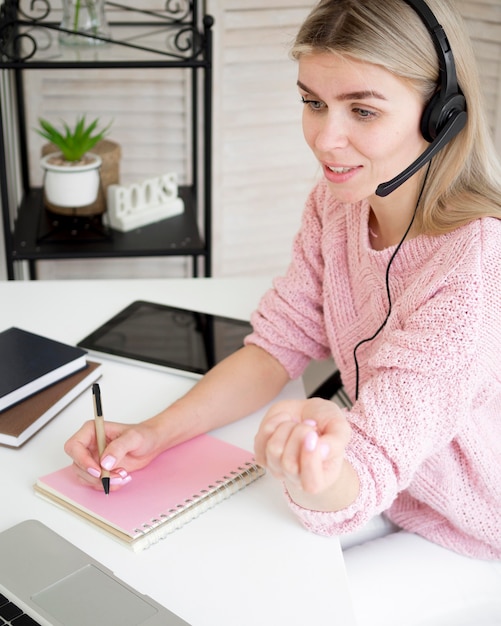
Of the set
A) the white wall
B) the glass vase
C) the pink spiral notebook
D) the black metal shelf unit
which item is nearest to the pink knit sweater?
the pink spiral notebook

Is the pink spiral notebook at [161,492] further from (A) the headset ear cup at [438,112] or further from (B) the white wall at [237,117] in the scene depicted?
(B) the white wall at [237,117]

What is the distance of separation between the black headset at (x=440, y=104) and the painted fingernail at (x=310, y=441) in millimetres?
362

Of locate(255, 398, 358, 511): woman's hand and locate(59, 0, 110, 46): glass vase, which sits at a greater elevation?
locate(59, 0, 110, 46): glass vase

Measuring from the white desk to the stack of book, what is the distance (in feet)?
0.06

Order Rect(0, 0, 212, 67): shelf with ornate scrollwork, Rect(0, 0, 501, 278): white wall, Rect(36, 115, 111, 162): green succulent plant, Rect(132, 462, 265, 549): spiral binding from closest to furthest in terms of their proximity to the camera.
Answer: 1. Rect(132, 462, 265, 549): spiral binding
2. Rect(0, 0, 212, 67): shelf with ornate scrollwork
3. Rect(36, 115, 111, 162): green succulent plant
4. Rect(0, 0, 501, 278): white wall

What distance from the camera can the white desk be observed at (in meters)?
0.79

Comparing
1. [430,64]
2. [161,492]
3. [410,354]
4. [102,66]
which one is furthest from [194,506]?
[102,66]

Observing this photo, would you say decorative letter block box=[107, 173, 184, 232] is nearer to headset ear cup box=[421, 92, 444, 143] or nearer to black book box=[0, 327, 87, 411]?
black book box=[0, 327, 87, 411]

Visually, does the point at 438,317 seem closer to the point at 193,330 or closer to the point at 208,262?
the point at 193,330

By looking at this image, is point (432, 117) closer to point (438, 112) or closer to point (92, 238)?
point (438, 112)

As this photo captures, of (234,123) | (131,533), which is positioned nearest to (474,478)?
(131,533)

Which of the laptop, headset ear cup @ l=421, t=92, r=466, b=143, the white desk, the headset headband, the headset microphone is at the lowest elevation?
the white desk

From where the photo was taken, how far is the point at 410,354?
91 centimetres

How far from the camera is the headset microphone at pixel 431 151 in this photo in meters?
0.94
